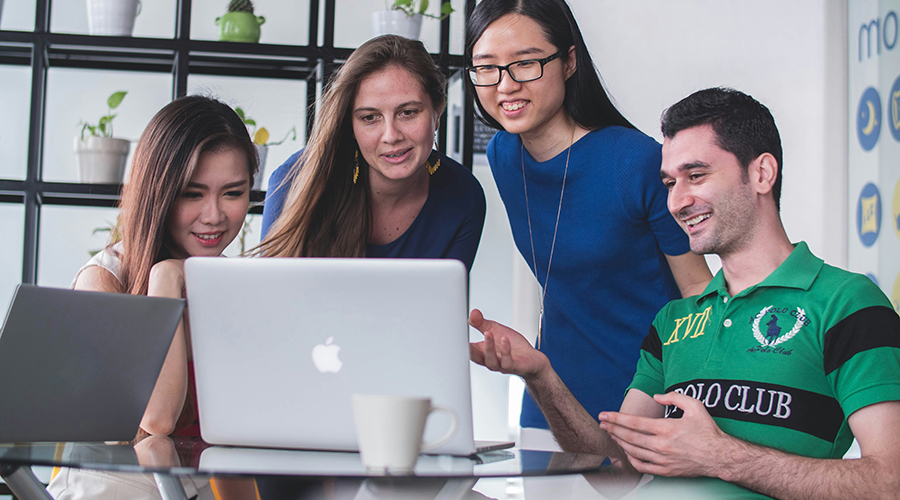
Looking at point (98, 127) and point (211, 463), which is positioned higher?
point (98, 127)

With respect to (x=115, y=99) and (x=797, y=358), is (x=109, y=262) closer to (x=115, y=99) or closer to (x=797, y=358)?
(x=797, y=358)

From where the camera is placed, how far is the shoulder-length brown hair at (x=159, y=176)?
1556 mm

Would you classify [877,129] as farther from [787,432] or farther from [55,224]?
[55,224]

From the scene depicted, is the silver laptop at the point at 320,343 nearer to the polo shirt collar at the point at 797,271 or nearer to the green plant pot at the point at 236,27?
the polo shirt collar at the point at 797,271

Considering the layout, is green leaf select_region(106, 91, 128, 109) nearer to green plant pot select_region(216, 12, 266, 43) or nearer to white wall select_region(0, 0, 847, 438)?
white wall select_region(0, 0, 847, 438)

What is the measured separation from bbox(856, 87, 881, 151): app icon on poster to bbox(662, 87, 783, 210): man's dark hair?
5.74 feet

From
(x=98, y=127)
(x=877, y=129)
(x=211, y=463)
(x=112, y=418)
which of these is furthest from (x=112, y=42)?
(x=877, y=129)

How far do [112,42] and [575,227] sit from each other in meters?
1.83

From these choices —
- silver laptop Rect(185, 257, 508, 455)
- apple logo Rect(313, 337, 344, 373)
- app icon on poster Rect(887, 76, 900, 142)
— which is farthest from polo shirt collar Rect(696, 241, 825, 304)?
app icon on poster Rect(887, 76, 900, 142)

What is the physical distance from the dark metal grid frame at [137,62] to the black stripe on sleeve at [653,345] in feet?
4.47

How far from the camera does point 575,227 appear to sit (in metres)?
1.85

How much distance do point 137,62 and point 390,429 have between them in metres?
2.49

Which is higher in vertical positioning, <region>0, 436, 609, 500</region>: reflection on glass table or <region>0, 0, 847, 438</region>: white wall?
<region>0, 0, 847, 438</region>: white wall

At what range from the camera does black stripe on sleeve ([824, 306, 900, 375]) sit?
111 cm
